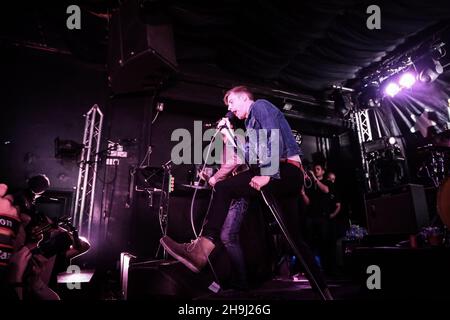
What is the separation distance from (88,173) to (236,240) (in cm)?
385

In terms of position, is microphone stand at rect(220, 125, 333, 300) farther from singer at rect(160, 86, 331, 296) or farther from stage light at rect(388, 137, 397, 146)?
stage light at rect(388, 137, 397, 146)

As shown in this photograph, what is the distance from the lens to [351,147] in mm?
7660

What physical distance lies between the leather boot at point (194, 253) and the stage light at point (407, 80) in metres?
5.90

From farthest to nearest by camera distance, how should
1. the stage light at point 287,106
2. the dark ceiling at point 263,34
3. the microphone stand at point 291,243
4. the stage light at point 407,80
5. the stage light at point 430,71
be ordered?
the stage light at point 287,106 < the stage light at point 407,80 < the stage light at point 430,71 < the dark ceiling at point 263,34 < the microphone stand at point 291,243

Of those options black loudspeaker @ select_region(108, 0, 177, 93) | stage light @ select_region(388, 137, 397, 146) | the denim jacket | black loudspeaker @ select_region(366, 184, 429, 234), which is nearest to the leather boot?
the denim jacket

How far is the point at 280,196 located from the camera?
7.85ft

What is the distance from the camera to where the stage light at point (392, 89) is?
6.43 m

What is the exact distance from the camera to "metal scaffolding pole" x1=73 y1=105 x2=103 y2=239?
515cm

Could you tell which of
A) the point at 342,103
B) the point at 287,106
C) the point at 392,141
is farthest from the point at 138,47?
the point at 392,141

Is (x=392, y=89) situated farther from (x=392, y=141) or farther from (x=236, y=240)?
(x=236, y=240)

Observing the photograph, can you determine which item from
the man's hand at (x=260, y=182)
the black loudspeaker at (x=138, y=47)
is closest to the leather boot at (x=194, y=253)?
the man's hand at (x=260, y=182)

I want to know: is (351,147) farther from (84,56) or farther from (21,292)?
(21,292)

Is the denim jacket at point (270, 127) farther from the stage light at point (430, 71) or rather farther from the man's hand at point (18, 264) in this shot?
the stage light at point (430, 71)
